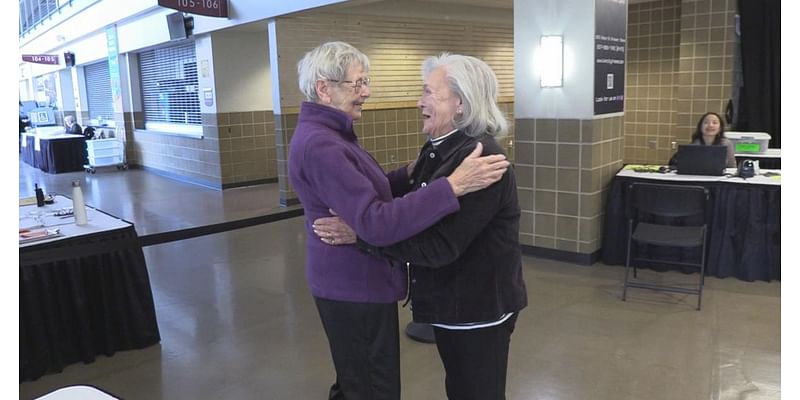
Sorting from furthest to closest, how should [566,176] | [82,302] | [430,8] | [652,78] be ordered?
1. [430,8]
2. [652,78]
3. [566,176]
4. [82,302]

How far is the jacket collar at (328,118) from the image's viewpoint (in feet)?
6.11

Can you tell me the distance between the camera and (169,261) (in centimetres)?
580

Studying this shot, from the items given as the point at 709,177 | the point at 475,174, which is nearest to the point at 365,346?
the point at 475,174

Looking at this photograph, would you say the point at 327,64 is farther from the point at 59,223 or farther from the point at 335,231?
the point at 59,223

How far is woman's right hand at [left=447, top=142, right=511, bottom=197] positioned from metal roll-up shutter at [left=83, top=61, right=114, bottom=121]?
48.4ft

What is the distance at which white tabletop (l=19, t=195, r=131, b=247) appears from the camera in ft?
11.5

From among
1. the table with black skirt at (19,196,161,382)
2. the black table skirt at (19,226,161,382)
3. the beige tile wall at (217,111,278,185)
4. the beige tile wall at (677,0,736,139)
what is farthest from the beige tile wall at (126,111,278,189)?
the beige tile wall at (677,0,736,139)

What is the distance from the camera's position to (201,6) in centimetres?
798

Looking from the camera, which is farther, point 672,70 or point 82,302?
point 672,70

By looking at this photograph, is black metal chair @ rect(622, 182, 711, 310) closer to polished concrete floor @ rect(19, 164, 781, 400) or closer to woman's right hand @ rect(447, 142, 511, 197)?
polished concrete floor @ rect(19, 164, 781, 400)

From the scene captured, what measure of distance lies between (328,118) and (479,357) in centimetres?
87

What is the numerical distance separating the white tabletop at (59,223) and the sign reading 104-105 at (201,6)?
12.9 feet

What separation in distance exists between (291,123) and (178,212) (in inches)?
75.6
